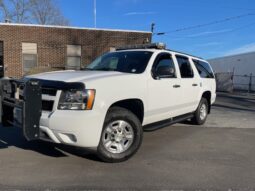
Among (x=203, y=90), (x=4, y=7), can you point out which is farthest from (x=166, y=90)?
(x=4, y=7)

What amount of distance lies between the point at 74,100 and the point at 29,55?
16.9m

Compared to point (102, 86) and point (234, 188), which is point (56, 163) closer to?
point (102, 86)

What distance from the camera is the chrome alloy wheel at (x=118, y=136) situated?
200 inches

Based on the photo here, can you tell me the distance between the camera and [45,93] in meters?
4.74

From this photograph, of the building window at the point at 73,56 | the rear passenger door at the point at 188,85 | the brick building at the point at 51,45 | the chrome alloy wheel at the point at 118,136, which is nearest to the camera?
the chrome alloy wheel at the point at 118,136

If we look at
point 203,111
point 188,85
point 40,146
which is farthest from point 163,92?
point 203,111

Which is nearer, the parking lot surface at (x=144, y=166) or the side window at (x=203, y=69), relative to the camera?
the parking lot surface at (x=144, y=166)

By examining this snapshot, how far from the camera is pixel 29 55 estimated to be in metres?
20.4

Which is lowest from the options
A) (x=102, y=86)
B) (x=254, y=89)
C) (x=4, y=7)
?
(x=254, y=89)

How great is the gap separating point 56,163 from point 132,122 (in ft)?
4.43

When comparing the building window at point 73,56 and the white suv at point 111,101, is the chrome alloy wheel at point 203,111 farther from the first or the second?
the building window at point 73,56

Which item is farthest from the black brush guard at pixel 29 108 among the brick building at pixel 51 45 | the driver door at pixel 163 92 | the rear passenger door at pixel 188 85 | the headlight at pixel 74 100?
the brick building at pixel 51 45

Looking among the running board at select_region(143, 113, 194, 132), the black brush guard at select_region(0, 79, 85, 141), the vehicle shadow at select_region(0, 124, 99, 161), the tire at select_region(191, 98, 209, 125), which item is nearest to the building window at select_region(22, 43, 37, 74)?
the vehicle shadow at select_region(0, 124, 99, 161)

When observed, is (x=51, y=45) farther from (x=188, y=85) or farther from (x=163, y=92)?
(x=163, y=92)
